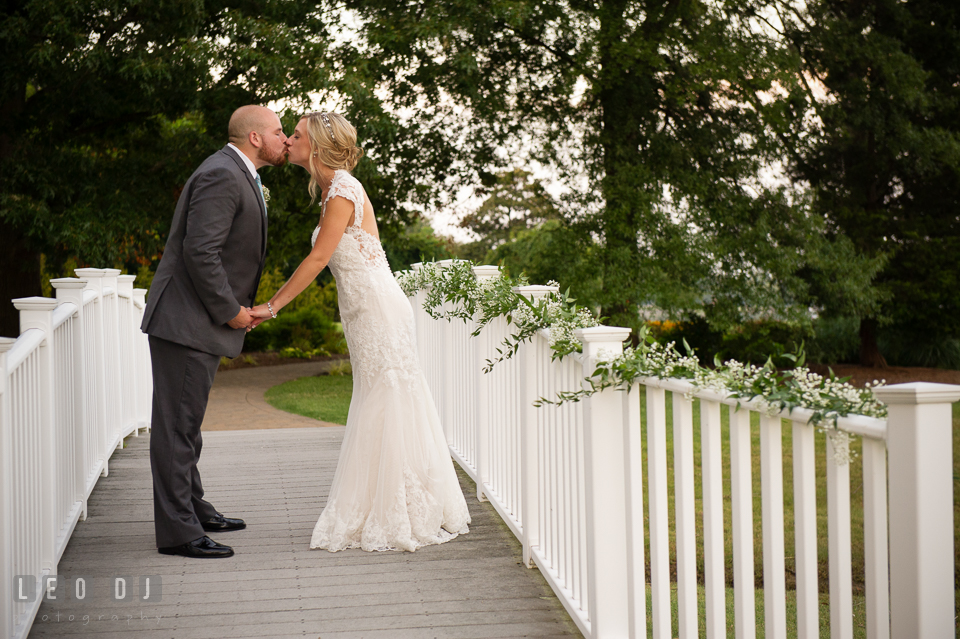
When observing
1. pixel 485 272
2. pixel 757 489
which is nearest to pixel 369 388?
pixel 485 272

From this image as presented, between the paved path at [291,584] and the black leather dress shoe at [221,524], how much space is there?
5 cm

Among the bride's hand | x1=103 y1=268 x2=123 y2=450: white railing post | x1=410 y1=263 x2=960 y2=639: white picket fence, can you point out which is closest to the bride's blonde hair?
the bride's hand

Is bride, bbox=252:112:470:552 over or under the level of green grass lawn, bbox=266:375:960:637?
over

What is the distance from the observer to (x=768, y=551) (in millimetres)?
1816

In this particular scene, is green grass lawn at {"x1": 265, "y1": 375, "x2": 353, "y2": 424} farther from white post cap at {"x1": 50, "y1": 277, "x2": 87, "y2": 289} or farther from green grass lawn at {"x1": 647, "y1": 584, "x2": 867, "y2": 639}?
white post cap at {"x1": 50, "y1": 277, "x2": 87, "y2": 289}

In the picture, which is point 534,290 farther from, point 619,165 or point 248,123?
point 619,165

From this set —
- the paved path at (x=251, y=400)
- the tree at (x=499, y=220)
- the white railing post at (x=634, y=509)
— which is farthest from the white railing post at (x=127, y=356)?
the tree at (x=499, y=220)

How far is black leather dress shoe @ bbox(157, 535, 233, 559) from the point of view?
3.55 meters

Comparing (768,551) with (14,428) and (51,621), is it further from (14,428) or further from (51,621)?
(51,621)

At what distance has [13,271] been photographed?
39.1 feet

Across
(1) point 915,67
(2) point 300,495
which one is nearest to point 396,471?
(2) point 300,495

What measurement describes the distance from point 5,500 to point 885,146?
1597 cm

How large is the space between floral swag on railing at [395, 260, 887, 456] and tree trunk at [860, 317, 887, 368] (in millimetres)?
14093

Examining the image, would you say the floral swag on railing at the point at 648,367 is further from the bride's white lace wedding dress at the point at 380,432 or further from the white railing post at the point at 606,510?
the bride's white lace wedding dress at the point at 380,432
